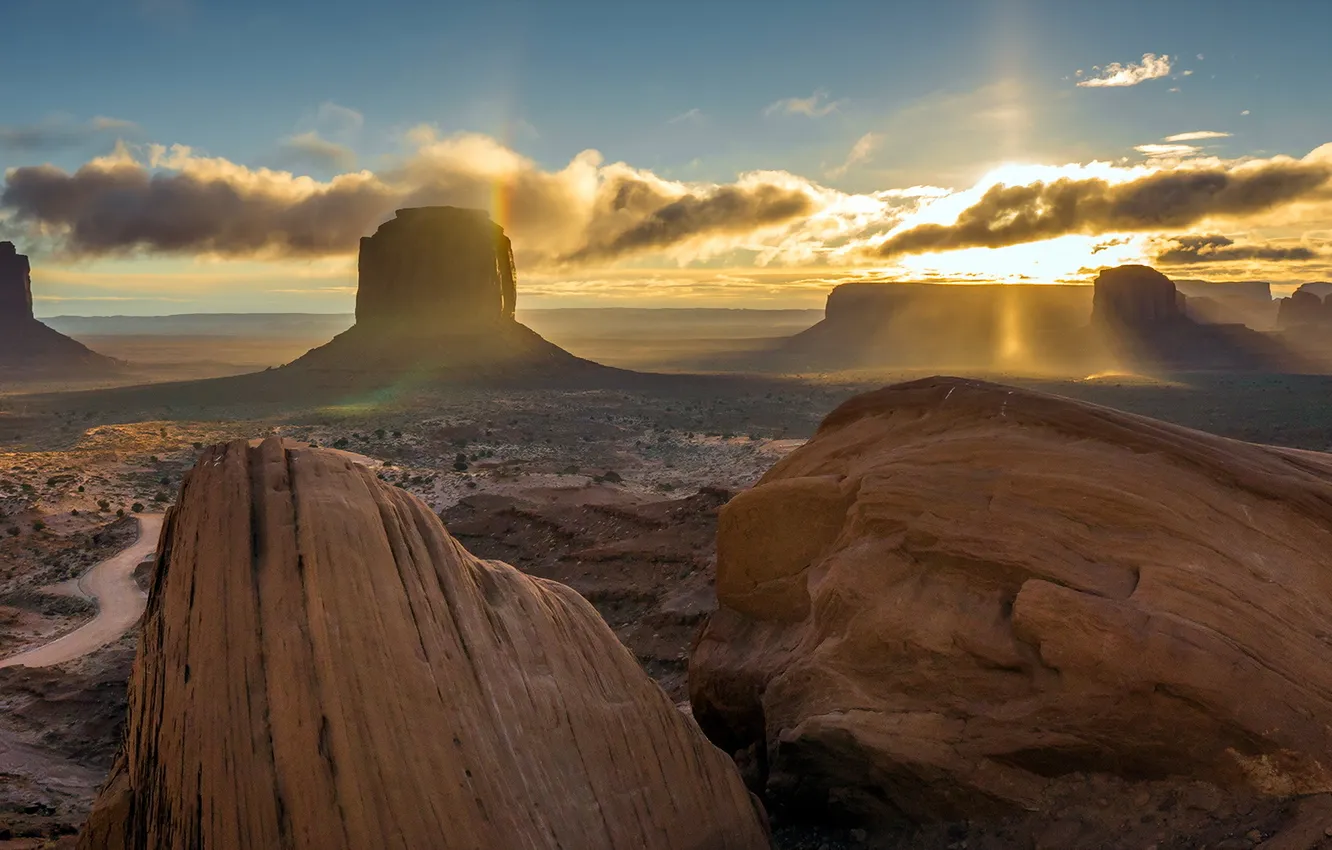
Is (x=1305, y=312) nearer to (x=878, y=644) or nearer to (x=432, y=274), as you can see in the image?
(x=432, y=274)

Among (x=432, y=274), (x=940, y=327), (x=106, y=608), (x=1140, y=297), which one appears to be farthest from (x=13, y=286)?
(x=1140, y=297)

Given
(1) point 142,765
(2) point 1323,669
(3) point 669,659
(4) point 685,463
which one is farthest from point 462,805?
(4) point 685,463

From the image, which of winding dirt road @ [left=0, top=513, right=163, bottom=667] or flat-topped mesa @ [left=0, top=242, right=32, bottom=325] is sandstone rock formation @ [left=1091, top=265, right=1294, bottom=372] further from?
flat-topped mesa @ [left=0, top=242, right=32, bottom=325]

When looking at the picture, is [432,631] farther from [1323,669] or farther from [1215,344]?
[1215,344]

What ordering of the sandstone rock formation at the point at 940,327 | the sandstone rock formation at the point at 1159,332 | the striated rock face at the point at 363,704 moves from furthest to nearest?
the sandstone rock formation at the point at 940,327, the sandstone rock formation at the point at 1159,332, the striated rock face at the point at 363,704

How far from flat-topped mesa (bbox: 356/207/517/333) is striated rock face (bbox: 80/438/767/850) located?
89.3m

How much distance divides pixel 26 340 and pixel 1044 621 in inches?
5731

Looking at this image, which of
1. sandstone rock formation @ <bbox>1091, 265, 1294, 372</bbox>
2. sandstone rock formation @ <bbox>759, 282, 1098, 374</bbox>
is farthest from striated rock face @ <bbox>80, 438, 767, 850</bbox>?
sandstone rock formation @ <bbox>759, 282, 1098, 374</bbox>

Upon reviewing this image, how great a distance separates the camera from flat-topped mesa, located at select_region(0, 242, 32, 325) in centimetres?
12219

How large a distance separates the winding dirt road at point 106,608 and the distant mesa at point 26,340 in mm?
107344

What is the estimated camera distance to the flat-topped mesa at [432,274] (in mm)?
96500

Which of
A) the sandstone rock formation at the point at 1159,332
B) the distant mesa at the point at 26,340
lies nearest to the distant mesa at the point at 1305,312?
the sandstone rock formation at the point at 1159,332

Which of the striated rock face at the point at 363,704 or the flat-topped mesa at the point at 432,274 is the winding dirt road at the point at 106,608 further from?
the flat-topped mesa at the point at 432,274

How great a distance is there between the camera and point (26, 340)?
121375 millimetres
